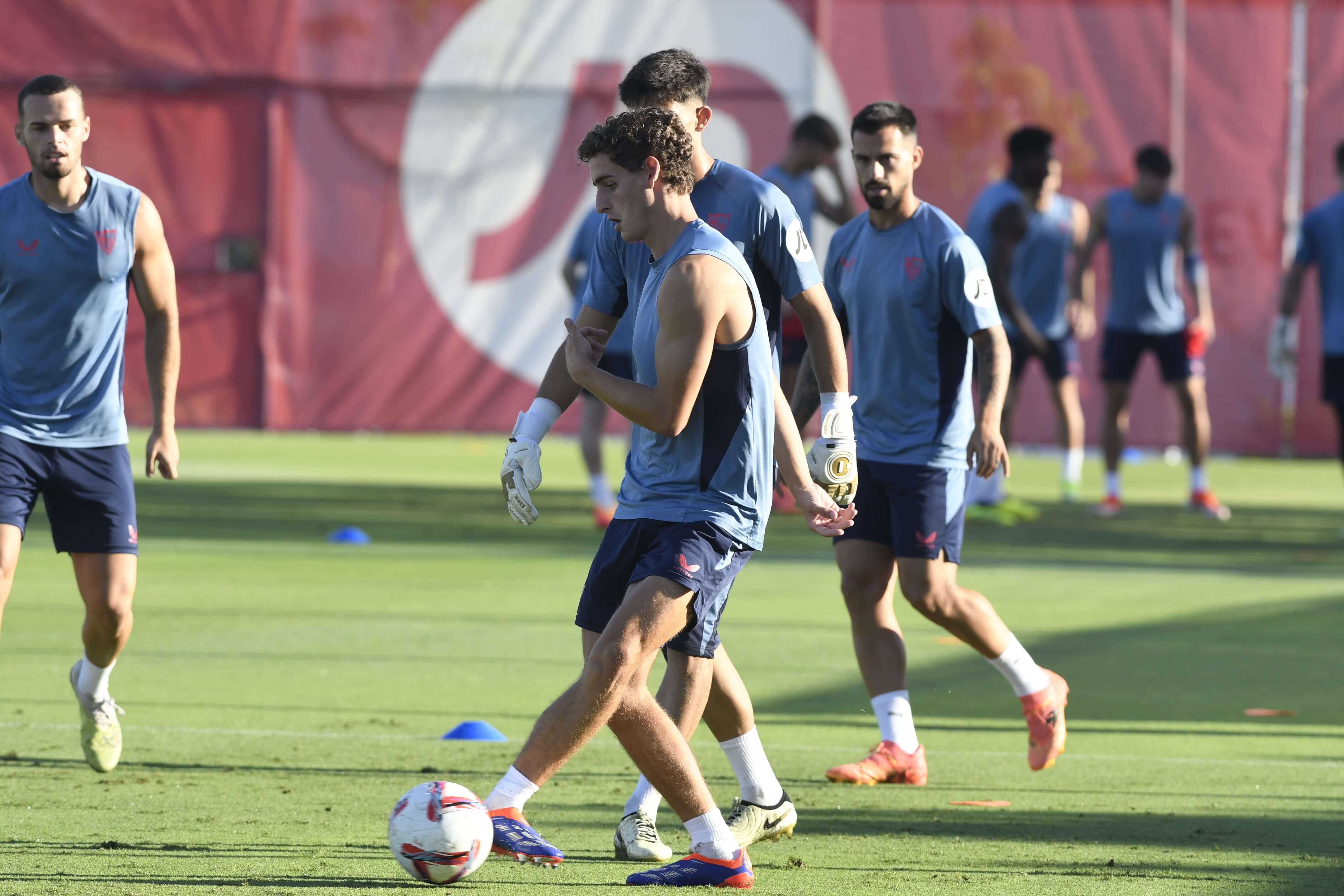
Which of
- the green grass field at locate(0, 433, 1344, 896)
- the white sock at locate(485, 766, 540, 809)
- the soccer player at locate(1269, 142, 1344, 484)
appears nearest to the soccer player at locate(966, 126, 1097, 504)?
the green grass field at locate(0, 433, 1344, 896)

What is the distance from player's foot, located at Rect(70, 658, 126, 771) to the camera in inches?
242

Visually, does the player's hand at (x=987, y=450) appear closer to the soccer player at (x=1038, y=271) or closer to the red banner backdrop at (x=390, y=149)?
the soccer player at (x=1038, y=271)

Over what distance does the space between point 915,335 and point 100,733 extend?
9.69 feet

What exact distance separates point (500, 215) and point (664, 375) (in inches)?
685

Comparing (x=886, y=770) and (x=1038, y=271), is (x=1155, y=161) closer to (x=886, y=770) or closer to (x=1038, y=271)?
(x=1038, y=271)

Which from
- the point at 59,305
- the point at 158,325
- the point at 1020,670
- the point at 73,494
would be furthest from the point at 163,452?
the point at 1020,670

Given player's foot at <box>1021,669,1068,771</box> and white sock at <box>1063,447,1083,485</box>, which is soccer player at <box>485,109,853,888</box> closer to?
player's foot at <box>1021,669,1068,771</box>

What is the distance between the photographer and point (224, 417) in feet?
72.5

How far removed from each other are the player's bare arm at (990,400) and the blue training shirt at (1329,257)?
296 inches

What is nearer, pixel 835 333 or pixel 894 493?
pixel 835 333

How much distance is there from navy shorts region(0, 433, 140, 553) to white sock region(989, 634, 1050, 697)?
2.90 m

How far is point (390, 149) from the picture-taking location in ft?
71.6

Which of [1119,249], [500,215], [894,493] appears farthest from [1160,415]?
[894,493]

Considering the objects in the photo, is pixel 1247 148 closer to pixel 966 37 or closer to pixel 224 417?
pixel 966 37
